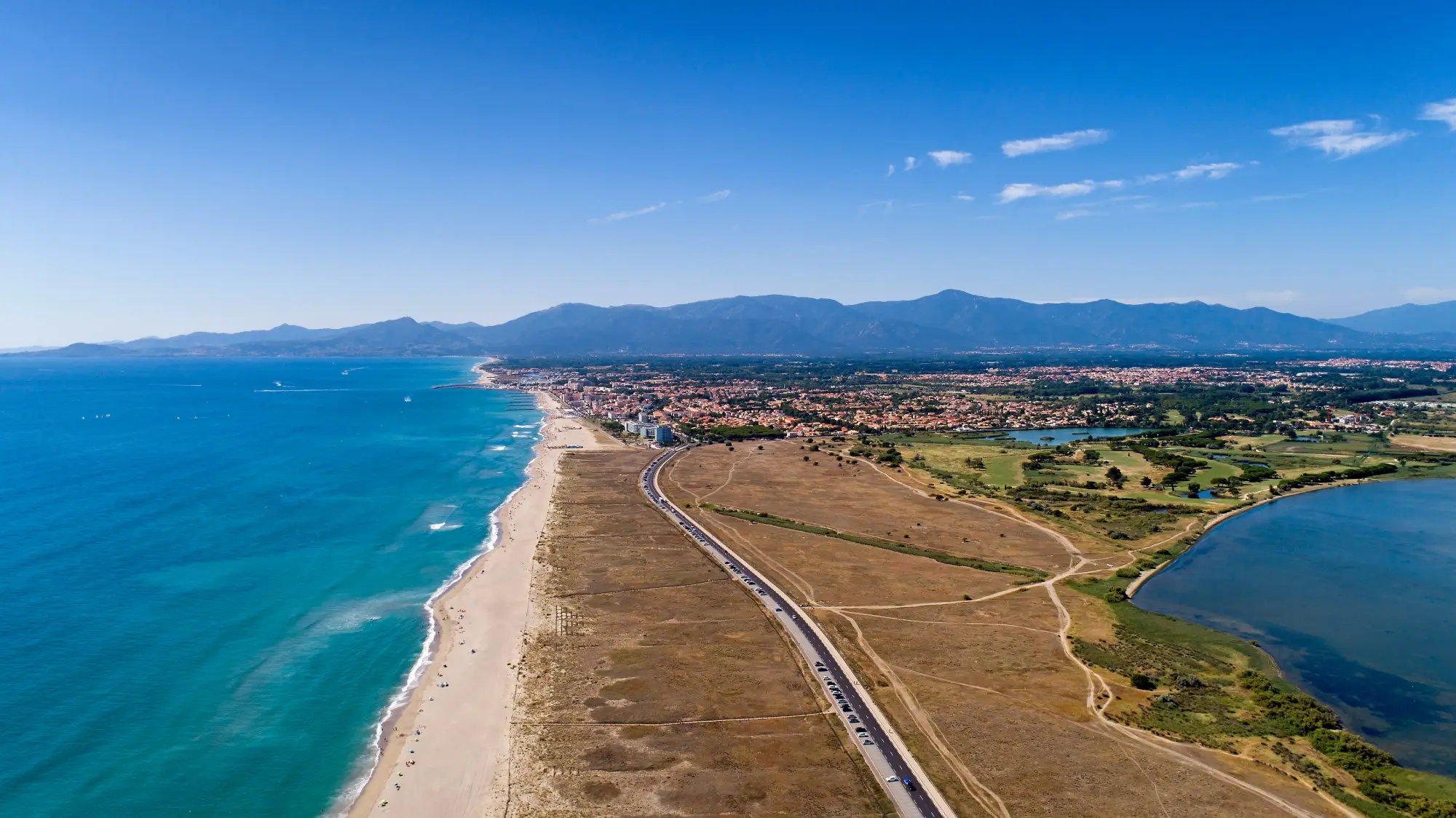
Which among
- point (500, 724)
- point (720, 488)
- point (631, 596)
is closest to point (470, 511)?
point (720, 488)

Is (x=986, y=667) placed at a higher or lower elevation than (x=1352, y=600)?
higher

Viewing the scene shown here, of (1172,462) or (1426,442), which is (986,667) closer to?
(1172,462)

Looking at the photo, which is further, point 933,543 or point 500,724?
A: point 933,543

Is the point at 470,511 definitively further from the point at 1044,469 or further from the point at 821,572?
the point at 1044,469

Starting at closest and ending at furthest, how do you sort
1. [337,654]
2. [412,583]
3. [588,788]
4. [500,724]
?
[588,788], [500,724], [337,654], [412,583]

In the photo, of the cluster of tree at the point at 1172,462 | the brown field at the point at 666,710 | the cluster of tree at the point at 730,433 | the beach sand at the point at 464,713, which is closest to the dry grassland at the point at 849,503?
the cluster of tree at the point at 730,433

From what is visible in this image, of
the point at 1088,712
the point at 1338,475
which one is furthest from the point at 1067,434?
the point at 1088,712
